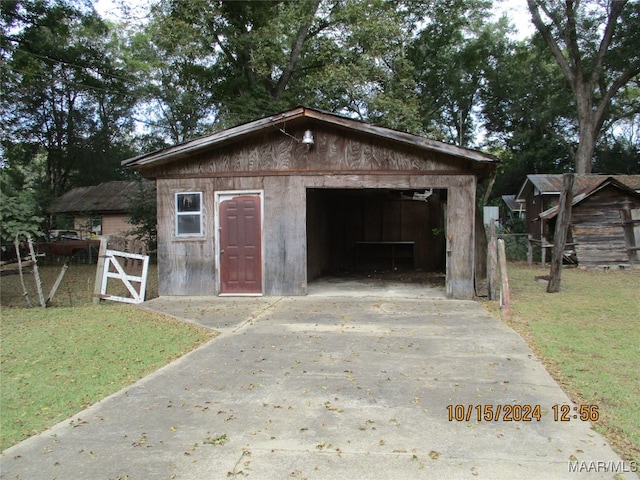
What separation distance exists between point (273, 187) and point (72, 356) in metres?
5.56

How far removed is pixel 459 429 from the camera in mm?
3664

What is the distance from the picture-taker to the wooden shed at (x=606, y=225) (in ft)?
57.4

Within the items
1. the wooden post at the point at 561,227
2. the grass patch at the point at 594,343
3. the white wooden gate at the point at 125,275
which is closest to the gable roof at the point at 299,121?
the white wooden gate at the point at 125,275

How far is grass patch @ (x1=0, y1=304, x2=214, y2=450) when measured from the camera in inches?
163

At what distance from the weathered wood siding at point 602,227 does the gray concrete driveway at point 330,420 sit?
43.0 feet

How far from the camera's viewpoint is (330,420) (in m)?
3.84

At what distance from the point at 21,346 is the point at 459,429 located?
18.5 feet

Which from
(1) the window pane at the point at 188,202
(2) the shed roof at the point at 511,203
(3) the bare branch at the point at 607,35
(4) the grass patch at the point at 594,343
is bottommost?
(4) the grass patch at the point at 594,343

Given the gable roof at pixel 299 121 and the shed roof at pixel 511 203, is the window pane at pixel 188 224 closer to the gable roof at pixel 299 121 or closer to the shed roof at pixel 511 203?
the gable roof at pixel 299 121

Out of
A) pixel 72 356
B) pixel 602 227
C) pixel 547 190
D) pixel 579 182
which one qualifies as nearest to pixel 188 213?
pixel 72 356

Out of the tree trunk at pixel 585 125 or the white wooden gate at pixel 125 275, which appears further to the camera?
the tree trunk at pixel 585 125

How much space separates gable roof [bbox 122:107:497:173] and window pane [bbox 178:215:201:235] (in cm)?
131
